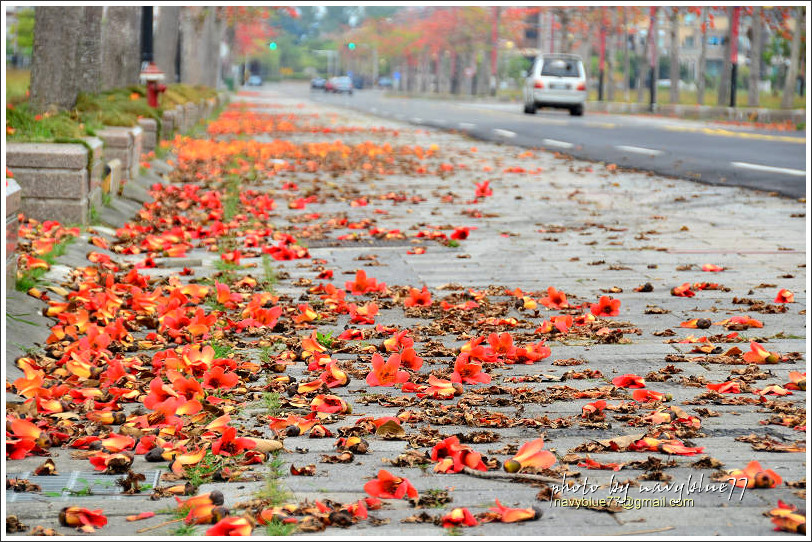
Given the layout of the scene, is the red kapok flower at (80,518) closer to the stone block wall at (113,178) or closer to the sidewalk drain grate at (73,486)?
the sidewalk drain grate at (73,486)

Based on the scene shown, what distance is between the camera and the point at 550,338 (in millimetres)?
5375

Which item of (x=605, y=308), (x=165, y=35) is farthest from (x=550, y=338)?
(x=165, y=35)

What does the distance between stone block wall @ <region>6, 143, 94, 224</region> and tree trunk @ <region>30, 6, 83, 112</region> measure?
3.98 meters

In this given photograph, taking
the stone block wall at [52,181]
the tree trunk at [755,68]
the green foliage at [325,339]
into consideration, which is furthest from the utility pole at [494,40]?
the green foliage at [325,339]

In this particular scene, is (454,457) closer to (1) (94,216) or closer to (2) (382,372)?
(2) (382,372)

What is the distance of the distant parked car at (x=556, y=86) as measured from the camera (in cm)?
3838

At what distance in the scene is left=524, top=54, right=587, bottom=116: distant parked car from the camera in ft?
126

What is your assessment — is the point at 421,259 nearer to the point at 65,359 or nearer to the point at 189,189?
the point at 65,359

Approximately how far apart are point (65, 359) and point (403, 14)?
13793 centimetres

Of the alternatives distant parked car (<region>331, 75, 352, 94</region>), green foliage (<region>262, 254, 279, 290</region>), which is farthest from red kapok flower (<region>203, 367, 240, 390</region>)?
distant parked car (<region>331, 75, 352, 94</region>)

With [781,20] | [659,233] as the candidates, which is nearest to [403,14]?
[781,20]

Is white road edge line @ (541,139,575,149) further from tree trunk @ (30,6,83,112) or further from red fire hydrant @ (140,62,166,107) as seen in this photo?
tree trunk @ (30,6,83,112)

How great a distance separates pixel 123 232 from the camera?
8.91 m

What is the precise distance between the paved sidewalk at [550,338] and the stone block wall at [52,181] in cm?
26
